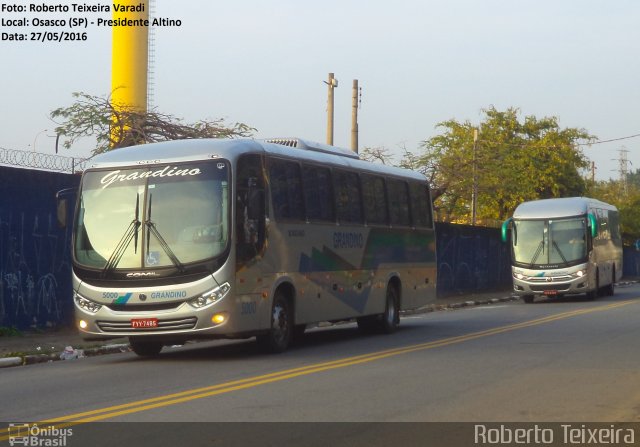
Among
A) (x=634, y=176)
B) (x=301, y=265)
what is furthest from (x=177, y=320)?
(x=634, y=176)

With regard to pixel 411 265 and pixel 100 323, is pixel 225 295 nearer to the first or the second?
pixel 100 323

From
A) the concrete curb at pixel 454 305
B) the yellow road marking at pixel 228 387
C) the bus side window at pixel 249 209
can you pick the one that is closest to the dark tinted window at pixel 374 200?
the yellow road marking at pixel 228 387

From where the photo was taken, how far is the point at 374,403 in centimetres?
1017

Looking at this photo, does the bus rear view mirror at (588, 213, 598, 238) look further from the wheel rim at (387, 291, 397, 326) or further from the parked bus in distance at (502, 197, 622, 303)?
the wheel rim at (387, 291, 397, 326)

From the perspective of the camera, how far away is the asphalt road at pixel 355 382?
9.64 metres

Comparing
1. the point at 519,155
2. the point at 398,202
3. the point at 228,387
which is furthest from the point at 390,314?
the point at 519,155

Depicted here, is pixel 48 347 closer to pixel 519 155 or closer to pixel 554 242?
pixel 554 242

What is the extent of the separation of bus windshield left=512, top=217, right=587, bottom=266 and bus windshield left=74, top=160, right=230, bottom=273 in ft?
69.7

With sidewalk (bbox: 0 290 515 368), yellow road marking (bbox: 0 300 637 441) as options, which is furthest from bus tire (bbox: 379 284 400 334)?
sidewalk (bbox: 0 290 515 368)

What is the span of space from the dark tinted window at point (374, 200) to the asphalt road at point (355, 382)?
228cm

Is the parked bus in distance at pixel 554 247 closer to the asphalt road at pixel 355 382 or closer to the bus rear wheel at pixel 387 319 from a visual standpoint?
the bus rear wheel at pixel 387 319

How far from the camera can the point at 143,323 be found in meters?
14.3

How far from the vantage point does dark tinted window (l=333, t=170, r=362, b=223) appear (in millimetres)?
18281
